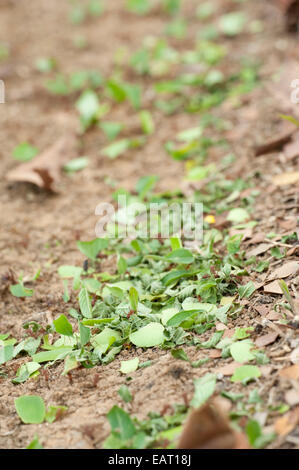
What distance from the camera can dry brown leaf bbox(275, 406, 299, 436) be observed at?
132cm

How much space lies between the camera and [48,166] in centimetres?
291

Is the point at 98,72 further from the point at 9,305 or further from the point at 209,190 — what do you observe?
the point at 9,305

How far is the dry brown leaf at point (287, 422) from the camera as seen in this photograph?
4.34 feet

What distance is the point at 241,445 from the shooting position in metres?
1.29

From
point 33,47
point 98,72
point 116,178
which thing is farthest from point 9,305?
point 33,47

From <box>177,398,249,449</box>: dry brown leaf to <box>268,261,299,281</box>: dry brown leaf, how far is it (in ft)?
2.09

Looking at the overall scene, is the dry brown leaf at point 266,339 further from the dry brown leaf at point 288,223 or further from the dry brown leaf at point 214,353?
the dry brown leaf at point 288,223

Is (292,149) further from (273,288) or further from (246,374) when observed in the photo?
(246,374)

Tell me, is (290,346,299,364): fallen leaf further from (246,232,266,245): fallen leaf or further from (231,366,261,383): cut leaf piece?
(246,232,266,245): fallen leaf

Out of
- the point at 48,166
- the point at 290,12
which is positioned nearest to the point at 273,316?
the point at 48,166

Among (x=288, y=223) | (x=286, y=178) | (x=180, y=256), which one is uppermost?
(x=286, y=178)

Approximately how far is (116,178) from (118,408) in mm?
1609

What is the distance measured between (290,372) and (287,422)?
16 cm

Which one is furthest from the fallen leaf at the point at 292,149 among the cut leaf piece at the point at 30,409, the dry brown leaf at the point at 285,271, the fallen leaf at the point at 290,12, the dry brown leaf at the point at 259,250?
the cut leaf piece at the point at 30,409
